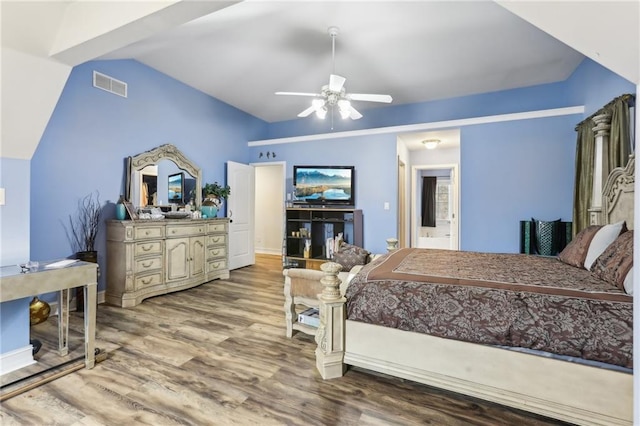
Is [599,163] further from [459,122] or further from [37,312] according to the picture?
[37,312]

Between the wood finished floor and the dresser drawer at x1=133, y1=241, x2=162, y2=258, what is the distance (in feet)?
3.26

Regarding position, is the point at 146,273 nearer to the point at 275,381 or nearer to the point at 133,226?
the point at 133,226

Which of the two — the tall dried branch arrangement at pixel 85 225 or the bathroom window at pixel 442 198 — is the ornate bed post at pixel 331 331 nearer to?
the tall dried branch arrangement at pixel 85 225

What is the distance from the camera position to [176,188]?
4.56m

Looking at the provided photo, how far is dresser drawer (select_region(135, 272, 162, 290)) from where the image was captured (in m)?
3.59

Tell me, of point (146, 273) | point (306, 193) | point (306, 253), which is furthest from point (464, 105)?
point (146, 273)

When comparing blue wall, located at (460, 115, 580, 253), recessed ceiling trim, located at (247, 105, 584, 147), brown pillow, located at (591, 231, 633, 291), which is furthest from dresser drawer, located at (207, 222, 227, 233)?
brown pillow, located at (591, 231, 633, 291)

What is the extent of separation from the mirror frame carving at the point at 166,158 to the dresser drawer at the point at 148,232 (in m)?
0.61

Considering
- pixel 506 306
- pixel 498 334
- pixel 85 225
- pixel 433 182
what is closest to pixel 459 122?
pixel 506 306

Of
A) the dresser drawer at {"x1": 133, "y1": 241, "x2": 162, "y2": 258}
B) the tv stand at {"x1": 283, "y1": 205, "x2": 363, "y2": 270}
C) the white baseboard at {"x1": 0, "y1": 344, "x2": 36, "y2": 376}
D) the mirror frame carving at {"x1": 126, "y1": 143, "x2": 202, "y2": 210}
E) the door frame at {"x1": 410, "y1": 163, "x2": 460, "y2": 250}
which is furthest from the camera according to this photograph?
the door frame at {"x1": 410, "y1": 163, "x2": 460, "y2": 250}

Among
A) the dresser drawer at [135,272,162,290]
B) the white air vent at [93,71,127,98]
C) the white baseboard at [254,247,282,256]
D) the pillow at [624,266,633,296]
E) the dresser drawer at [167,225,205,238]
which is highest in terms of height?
the white air vent at [93,71,127,98]

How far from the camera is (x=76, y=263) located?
7.20 ft

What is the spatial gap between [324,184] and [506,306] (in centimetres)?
393

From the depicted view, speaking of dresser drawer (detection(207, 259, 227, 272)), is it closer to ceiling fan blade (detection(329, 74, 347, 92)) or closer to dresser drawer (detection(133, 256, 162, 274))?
dresser drawer (detection(133, 256, 162, 274))
